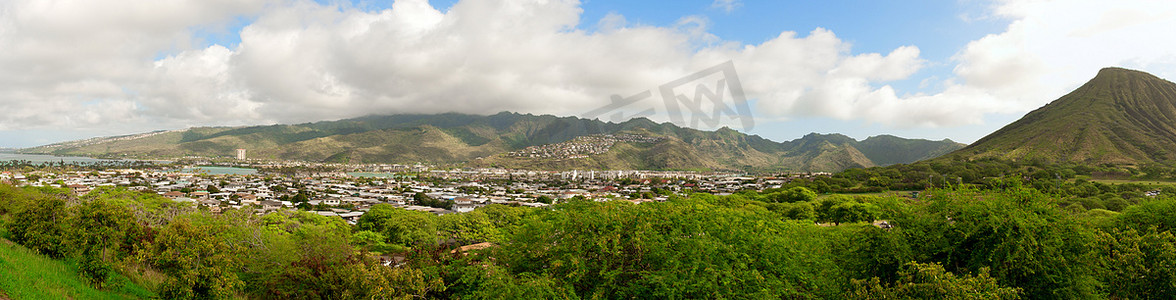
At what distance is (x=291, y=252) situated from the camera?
50.4 ft

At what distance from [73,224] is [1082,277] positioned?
81.6 feet

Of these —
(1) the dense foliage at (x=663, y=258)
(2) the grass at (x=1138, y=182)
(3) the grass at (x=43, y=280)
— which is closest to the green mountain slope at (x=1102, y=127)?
(2) the grass at (x=1138, y=182)

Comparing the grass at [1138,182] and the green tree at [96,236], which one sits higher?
the green tree at [96,236]

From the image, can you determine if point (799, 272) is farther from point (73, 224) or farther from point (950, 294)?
point (73, 224)

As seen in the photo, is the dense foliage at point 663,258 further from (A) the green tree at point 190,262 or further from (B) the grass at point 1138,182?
(B) the grass at point 1138,182

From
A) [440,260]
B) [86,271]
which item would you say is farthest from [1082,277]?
[86,271]

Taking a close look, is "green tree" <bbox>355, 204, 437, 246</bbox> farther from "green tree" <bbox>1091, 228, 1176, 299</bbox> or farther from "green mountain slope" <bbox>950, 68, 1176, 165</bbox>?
"green mountain slope" <bbox>950, 68, 1176, 165</bbox>

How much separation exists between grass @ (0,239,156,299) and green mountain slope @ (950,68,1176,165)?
4439 inches

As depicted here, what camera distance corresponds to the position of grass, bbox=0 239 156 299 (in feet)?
29.5

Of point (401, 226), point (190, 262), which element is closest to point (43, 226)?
point (190, 262)

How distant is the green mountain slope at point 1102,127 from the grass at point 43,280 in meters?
113

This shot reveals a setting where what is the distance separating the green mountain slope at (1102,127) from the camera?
84688mm

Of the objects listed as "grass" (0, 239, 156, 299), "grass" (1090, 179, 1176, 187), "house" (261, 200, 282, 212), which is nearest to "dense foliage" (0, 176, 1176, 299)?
"grass" (0, 239, 156, 299)

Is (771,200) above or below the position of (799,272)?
below
